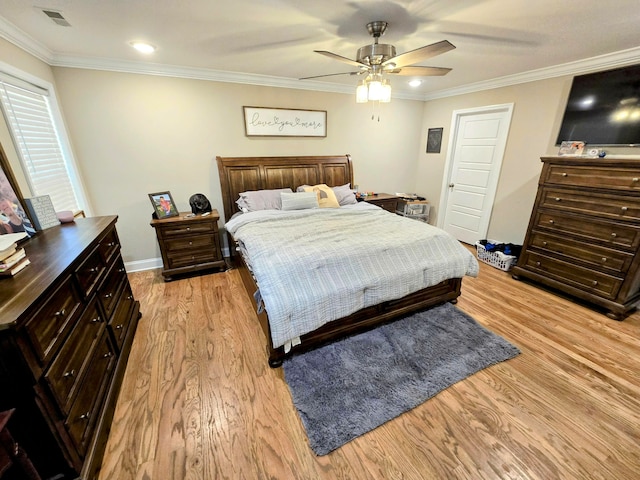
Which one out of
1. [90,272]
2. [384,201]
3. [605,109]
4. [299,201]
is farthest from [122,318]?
[605,109]

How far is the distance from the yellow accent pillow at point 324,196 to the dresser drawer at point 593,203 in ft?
7.52

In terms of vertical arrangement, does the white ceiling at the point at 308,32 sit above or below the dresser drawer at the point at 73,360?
above

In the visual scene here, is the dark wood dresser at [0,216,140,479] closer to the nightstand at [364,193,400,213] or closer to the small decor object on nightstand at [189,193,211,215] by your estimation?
the small decor object on nightstand at [189,193,211,215]

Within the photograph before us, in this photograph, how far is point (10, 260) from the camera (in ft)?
4.00

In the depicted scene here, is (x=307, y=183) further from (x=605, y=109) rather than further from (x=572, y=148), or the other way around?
(x=605, y=109)

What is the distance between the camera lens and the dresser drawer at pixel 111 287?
173cm

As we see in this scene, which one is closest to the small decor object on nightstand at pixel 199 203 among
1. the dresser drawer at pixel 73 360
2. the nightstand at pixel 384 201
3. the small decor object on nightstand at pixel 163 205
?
the small decor object on nightstand at pixel 163 205

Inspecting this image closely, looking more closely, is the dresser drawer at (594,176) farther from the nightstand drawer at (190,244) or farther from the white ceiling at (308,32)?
the nightstand drawer at (190,244)

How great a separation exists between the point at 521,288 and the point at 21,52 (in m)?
5.19

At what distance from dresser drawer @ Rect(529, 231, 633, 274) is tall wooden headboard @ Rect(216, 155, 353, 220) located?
8.27ft

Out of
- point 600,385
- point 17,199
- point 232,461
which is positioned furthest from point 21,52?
point 600,385

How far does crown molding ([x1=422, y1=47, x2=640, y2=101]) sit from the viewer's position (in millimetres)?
2461

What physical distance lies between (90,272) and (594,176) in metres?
4.04

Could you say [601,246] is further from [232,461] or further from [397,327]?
[232,461]
